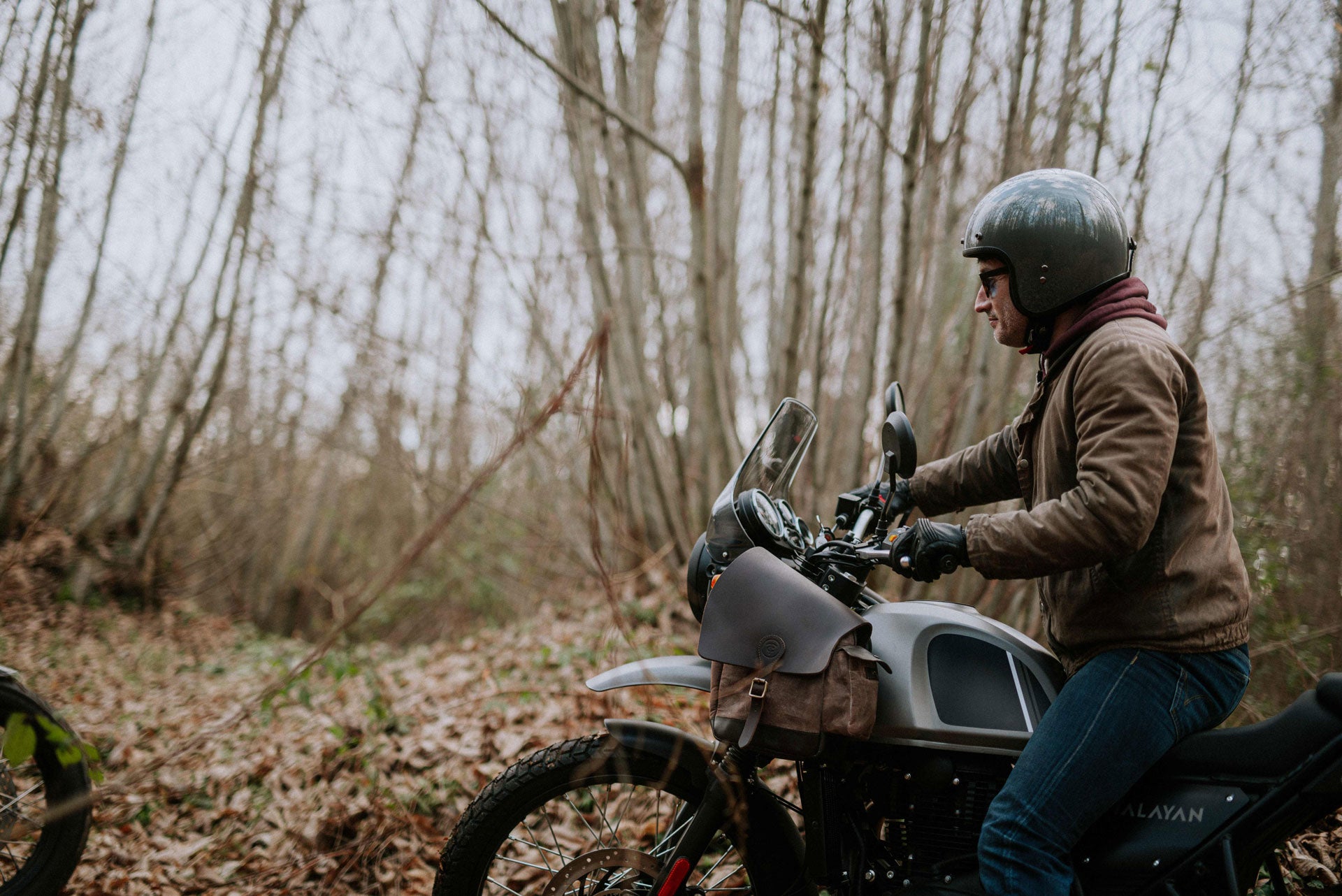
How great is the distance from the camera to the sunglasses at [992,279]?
8.02ft

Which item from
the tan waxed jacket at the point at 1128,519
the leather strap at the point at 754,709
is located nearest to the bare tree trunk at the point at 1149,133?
the tan waxed jacket at the point at 1128,519

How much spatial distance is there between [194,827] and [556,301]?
739cm

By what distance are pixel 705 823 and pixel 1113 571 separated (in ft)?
3.94

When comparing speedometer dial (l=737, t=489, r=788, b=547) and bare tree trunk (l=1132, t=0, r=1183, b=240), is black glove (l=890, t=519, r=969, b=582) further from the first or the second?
bare tree trunk (l=1132, t=0, r=1183, b=240)

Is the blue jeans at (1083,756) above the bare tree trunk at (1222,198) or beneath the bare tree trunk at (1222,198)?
beneath

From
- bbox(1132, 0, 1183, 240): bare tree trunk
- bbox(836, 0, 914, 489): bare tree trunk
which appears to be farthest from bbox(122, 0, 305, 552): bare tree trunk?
bbox(1132, 0, 1183, 240): bare tree trunk

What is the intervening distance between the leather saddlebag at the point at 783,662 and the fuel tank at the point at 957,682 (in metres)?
0.06

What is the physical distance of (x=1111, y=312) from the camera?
2.25 meters

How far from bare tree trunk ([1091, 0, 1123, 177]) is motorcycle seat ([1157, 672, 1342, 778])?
11.5ft

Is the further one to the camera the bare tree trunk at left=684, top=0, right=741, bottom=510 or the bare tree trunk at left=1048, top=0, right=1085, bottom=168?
the bare tree trunk at left=684, top=0, right=741, bottom=510

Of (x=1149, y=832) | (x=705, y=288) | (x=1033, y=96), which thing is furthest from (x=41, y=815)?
(x=1033, y=96)

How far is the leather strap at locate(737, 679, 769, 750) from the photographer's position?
85.7 inches

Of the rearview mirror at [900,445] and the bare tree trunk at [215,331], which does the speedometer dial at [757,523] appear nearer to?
the rearview mirror at [900,445]

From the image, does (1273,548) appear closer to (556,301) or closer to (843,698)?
(843,698)
